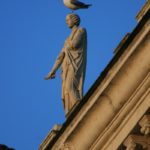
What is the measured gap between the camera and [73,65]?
3478 centimetres

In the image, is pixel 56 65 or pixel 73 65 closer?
pixel 73 65

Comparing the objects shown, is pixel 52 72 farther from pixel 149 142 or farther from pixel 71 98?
pixel 149 142

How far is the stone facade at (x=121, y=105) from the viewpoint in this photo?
30.0 metres

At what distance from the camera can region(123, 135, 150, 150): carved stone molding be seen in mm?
30062

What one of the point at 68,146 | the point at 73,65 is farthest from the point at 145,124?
the point at 73,65

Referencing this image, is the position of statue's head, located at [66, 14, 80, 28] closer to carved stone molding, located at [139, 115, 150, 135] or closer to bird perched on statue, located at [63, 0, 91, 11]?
bird perched on statue, located at [63, 0, 91, 11]

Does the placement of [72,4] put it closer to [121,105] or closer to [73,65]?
[73,65]

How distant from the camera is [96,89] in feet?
103

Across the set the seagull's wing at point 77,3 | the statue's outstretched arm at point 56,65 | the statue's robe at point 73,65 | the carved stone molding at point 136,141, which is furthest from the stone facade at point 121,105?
the seagull's wing at point 77,3

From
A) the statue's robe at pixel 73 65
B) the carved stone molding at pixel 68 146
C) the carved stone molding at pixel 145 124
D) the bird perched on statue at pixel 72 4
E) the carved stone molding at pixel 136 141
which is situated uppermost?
the bird perched on statue at pixel 72 4

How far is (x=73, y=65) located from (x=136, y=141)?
207 inches

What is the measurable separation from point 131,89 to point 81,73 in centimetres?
446

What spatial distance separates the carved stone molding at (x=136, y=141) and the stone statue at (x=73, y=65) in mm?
4100

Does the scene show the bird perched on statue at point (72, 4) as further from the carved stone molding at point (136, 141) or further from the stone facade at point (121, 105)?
the carved stone molding at point (136, 141)
